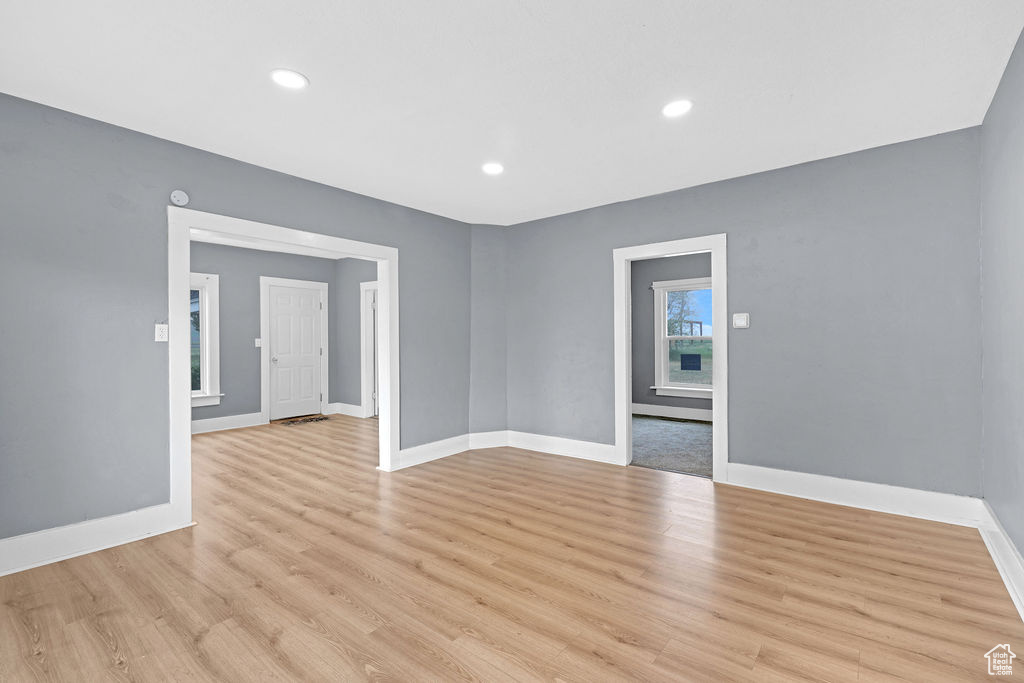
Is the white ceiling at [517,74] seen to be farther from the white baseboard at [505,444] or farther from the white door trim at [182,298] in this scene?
the white baseboard at [505,444]

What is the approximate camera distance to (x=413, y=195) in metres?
4.29

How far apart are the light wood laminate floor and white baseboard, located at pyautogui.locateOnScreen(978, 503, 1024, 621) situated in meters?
0.06

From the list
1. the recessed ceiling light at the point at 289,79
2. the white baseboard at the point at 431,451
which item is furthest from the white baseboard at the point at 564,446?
the recessed ceiling light at the point at 289,79

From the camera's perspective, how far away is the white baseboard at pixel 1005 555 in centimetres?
216

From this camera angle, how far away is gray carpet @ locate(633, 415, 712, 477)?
460 centimetres

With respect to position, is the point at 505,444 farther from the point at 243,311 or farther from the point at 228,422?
the point at 243,311

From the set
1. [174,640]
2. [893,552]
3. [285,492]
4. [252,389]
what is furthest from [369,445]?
[893,552]

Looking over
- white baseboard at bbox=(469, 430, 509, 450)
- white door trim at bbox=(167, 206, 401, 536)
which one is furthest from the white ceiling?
white baseboard at bbox=(469, 430, 509, 450)

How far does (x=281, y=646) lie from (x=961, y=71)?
13.6 ft

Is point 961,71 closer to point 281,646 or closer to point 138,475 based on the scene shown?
point 281,646

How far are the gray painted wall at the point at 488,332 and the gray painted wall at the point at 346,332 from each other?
2721 millimetres

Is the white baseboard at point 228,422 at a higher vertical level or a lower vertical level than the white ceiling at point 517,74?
lower

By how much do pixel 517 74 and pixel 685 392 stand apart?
239 inches

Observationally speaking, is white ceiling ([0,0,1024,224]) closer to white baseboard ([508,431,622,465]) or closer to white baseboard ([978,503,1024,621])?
white baseboard ([978,503,1024,621])
